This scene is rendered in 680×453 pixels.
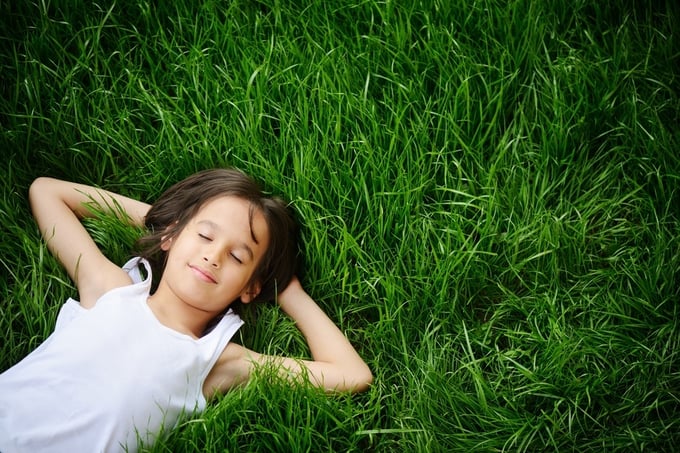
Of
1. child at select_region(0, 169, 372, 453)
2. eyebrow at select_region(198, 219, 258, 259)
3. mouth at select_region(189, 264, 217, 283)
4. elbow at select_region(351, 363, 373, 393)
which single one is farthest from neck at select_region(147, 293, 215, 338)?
elbow at select_region(351, 363, 373, 393)

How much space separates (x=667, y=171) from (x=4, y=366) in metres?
2.83

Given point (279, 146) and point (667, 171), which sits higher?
point (279, 146)

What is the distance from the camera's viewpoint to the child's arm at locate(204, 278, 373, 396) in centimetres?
245

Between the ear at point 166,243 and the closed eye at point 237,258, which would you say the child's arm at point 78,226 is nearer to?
the ear at point 166,243

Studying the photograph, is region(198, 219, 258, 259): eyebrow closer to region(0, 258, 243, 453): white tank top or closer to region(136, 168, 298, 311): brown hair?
region(136, 168, 298, 311): brown hair

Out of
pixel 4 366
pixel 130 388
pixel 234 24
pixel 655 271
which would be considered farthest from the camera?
pixel 234 24

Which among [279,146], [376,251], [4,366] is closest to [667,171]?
[376,251]

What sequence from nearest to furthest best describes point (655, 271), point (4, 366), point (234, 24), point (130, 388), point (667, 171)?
1. point (130, 388)
2. point (4, 366)
3. point (655, 271)
4. point (667, 171)
5. point (234, 24)

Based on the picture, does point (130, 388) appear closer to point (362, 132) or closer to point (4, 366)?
point (4, 366)

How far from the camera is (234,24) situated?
3.10 meters

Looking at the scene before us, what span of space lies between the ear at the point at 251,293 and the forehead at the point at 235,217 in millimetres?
174

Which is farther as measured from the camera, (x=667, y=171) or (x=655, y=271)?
(x=667, y=171)

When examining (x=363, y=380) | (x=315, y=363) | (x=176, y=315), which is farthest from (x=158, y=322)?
(x=363, y=380)

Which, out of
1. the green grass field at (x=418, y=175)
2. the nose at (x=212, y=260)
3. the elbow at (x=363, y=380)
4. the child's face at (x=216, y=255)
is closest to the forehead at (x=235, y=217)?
the child's face at (x=216, y=255)
